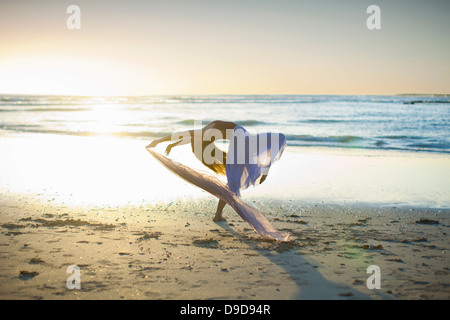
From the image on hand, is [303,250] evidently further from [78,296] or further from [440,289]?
[78,296]

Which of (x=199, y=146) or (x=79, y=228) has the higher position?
(x=199, y=146)

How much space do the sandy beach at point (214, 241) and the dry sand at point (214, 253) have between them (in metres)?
0.02

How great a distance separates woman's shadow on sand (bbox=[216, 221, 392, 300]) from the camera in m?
3.83

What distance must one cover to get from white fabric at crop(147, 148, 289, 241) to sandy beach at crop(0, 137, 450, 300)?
178mm

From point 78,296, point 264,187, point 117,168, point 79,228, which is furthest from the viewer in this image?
point 117,168

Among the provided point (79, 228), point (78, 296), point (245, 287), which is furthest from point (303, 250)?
point (79, 228)

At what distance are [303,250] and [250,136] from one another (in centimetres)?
176

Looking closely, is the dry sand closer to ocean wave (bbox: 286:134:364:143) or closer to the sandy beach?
the sandy beach

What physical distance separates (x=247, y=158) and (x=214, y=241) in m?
1.23

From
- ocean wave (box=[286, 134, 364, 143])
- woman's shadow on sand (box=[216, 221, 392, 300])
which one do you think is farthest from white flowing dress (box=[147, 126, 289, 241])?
ocean wave (box=[286, 134, 364, 143])

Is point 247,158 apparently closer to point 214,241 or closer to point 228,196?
point 228,196

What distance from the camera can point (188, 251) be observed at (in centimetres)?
494

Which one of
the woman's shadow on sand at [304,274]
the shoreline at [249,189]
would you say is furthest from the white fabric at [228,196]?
the shoreline at [249,189]

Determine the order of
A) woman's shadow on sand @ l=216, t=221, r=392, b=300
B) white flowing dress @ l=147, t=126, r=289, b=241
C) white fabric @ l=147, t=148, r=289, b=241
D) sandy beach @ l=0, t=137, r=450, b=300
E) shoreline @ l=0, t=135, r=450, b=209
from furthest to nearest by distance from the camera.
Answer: shoreline @ l=0, t=135, r=450, b=209 < white flowing dress @ l=147, t=126, r=289, b=241 < white fabric @ l=147, t=148, r=289, b=241 < sandy beach @ l=0, t=137, r=450, b=300 < woman's shadow on sand @ l=216, t=221, r=392, b=300
